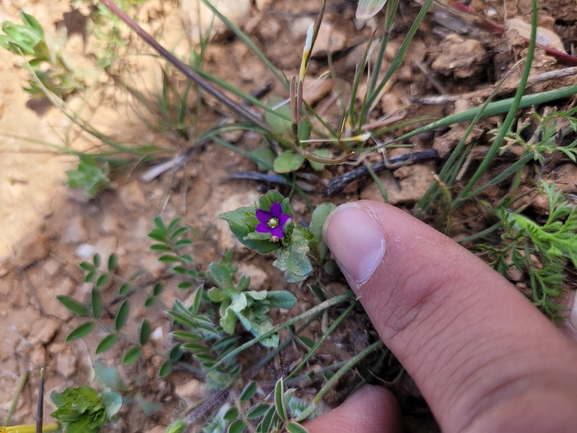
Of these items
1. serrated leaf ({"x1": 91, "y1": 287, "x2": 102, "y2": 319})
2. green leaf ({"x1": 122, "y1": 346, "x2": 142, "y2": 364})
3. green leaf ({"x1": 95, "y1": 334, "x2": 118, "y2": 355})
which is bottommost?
green leaf ({"x1": 122, "y1": 346, "x2": 142, "y2": 364})

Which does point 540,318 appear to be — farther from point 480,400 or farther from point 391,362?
point 391,362

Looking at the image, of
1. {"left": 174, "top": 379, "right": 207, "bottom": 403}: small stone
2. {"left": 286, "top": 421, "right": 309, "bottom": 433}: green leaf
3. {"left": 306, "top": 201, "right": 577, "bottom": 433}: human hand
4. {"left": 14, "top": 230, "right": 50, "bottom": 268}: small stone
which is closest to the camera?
{"left": 306, "top": 201, "right": 577, "bottom": 433}: human hand

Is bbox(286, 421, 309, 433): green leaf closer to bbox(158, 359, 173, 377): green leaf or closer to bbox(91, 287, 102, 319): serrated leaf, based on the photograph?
bbox(158, 359, 173, 377): green leaf

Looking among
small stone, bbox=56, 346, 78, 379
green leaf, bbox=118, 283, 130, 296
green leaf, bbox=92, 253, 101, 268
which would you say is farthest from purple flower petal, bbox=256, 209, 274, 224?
small stone, bbox=56, 346, 78, 379

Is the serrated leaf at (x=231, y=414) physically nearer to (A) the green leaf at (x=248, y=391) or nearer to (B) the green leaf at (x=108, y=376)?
(A) the green leaf at (x=248, y=391)

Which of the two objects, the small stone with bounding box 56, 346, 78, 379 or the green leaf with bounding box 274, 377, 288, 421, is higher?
the green leaf with bounding box 274, 377, 288, 421

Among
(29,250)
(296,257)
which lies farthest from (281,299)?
(29,250)
